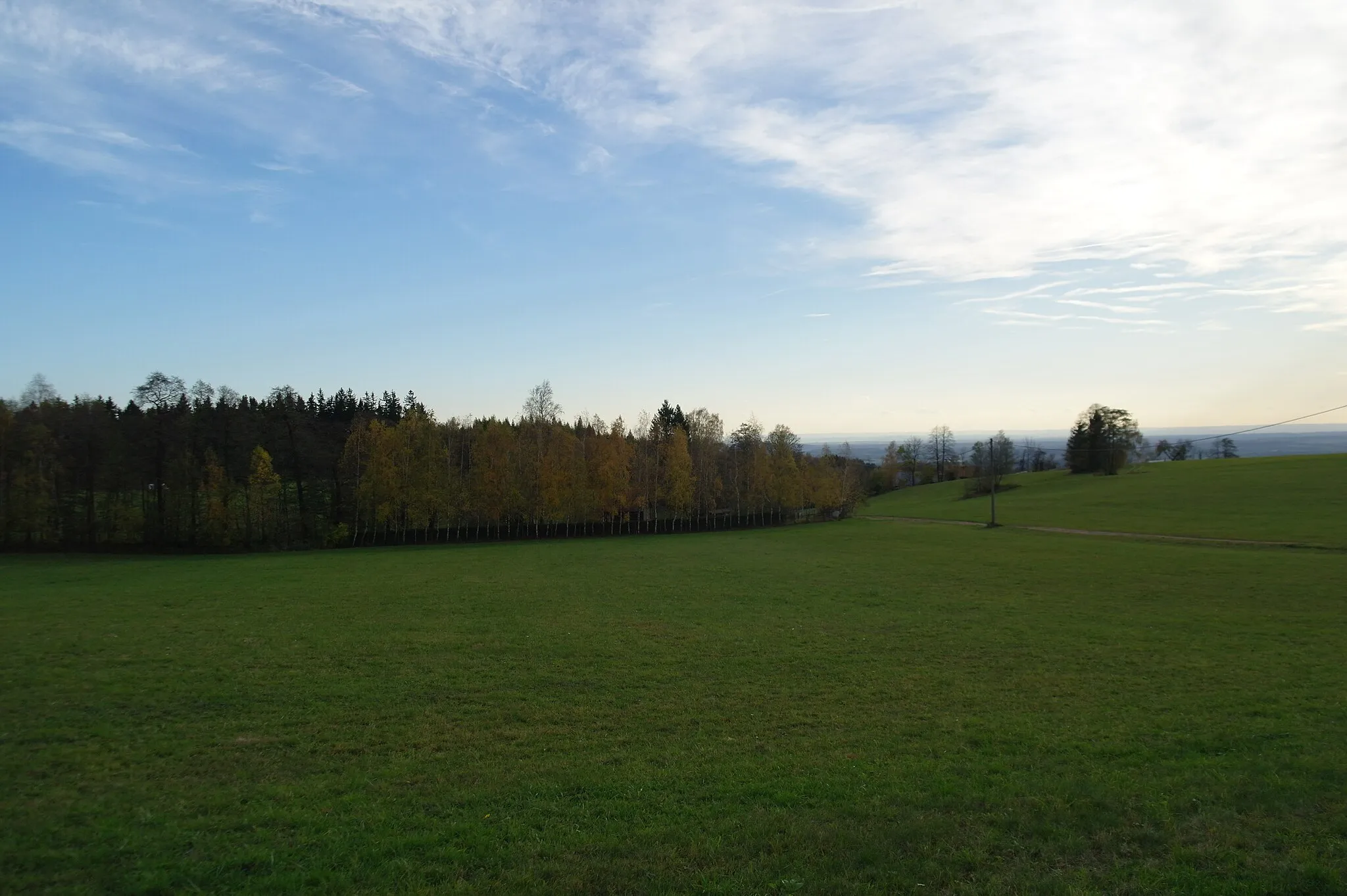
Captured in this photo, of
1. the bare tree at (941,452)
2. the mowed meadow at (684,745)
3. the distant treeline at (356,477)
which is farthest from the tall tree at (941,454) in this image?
the mowed meadow at (684,745)

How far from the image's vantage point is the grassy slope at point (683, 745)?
25.0 ft

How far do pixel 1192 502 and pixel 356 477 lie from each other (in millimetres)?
85775

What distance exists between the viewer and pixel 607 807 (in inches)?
362

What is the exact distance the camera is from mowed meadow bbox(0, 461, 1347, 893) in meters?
7.61

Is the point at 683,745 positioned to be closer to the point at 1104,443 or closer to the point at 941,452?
the point at 1104,443

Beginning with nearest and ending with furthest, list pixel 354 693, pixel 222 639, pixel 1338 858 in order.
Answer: pixel 1338 858 → pixel 354 693 → pixel 222 639

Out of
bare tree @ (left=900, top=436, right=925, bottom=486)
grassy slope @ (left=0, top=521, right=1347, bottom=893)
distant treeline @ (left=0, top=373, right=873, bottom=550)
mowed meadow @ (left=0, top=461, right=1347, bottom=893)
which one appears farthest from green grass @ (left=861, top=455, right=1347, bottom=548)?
bare tree @ (left=900, top=436, right=925, bottom=486)

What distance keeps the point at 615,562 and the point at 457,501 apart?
3083cm

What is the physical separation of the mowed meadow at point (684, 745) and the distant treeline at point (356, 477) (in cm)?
4077

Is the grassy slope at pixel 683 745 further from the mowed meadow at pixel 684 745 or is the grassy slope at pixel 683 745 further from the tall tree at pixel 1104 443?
the tall tree at pixel 1104 443

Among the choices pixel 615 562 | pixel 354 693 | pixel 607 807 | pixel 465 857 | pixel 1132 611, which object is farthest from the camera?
pixel 615 562

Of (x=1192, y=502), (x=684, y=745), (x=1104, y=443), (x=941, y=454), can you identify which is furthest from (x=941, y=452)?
(x=684, y=745)

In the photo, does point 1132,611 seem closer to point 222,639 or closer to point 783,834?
point 783,834

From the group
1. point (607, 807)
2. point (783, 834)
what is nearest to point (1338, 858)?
point (783, 834)
